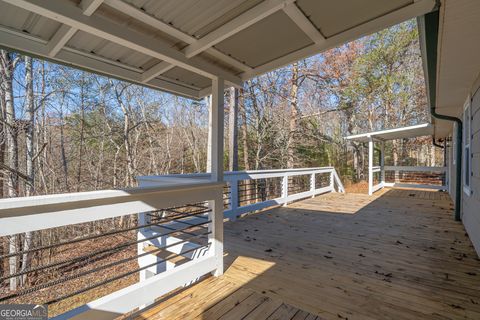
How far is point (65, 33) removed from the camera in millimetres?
1805

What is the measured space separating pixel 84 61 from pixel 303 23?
1984 mm

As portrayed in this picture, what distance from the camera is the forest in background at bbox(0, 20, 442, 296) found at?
6781 mm

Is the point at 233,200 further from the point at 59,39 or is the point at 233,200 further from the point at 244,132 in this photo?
the point at 244,132

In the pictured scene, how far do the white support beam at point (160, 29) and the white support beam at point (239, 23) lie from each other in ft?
0.28

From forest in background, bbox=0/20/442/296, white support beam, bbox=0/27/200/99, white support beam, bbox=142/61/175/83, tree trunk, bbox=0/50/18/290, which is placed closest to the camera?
white support beam, bbox=0/27/200/99

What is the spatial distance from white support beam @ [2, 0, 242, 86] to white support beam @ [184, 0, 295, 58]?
0.15 m

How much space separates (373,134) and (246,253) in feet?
21.1

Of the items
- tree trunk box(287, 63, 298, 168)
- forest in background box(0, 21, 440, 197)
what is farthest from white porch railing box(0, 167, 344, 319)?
tree trunk box(287, 63, 298, 168)

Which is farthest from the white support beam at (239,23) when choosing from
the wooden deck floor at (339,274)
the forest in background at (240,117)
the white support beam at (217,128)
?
the forest in background at (240,117)

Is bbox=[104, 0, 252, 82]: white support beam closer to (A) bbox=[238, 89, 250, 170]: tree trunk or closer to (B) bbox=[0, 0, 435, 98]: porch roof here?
(B) bbox=[0, 0, 435, 98]: porch roof

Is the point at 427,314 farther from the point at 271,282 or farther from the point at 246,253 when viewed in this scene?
the point at 246,253

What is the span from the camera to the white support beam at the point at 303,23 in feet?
5.51

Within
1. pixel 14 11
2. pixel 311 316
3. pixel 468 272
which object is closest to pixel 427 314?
pixel 311 316

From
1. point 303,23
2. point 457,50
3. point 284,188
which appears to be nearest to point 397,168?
point 284,188
